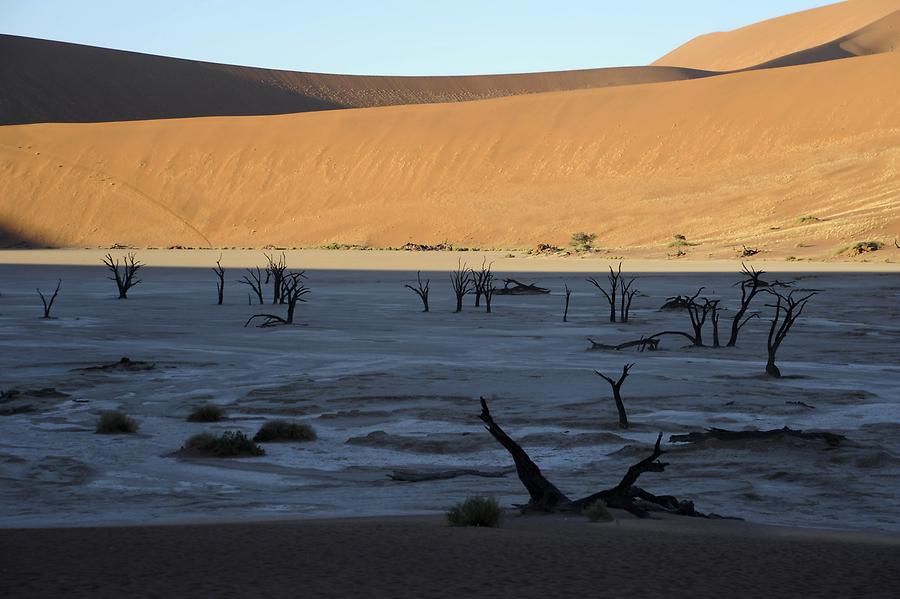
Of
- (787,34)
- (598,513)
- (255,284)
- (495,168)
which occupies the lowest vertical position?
(598,513)

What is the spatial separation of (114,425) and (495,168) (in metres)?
60.6

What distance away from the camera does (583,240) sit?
170ft

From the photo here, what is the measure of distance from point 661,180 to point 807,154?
676 centimetres

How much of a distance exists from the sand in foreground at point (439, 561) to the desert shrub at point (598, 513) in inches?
6.9

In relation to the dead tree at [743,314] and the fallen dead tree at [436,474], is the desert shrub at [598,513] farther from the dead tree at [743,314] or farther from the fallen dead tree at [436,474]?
the dead tree at [743,314]

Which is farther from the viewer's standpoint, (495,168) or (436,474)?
(495,168)

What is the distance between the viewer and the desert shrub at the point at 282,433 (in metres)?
9.54

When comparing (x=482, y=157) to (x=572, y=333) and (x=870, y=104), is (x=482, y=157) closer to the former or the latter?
(x=870, y=104)

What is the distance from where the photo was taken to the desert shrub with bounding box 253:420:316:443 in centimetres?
954

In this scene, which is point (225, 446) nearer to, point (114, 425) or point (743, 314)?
Result: point (114, 425)

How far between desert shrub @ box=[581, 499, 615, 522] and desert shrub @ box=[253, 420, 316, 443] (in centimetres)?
407

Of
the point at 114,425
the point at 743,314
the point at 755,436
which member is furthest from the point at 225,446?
the point at 743,314

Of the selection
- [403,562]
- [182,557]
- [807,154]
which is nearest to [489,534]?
[403,562]

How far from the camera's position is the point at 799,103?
65.0 m
